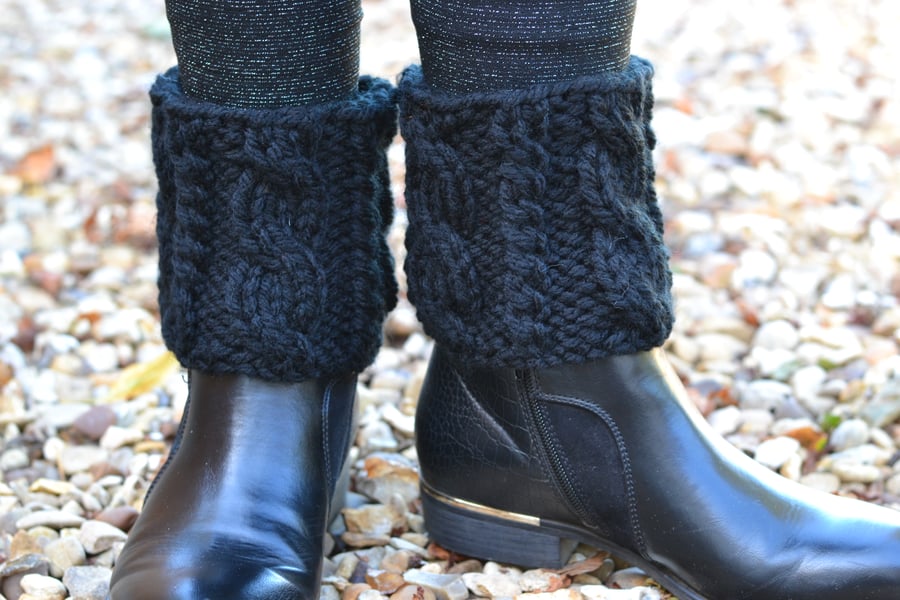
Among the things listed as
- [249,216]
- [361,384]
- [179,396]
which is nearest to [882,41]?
→ [361,384]

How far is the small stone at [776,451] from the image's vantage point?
136 cm

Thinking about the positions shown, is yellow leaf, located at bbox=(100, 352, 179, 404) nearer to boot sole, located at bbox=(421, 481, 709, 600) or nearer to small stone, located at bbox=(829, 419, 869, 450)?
boot sole, located at bbox=(421, 481, 709, 600)

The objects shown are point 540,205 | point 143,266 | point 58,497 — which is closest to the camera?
point 540,205

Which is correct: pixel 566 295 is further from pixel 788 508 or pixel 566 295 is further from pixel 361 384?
pixel 361 384

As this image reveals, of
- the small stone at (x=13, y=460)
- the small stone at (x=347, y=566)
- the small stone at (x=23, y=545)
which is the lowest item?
the small stone at (x=13, y=460)

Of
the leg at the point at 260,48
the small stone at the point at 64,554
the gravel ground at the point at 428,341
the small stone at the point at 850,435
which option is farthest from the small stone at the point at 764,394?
the small stone at the point at 64,554

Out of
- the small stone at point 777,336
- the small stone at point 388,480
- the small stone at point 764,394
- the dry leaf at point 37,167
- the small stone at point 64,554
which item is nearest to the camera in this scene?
the small stone at point 64,554

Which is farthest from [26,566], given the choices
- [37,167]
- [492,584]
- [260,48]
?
[37,167]

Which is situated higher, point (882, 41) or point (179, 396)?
point (882, 41)

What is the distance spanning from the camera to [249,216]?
1031 millimetres

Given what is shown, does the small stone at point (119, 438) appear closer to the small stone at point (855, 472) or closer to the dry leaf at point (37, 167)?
the small stone at point (855, 472)

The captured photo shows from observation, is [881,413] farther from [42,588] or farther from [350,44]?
[42,588]

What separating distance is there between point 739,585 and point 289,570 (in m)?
0.42

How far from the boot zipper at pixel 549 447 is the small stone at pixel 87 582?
1.56 feet
